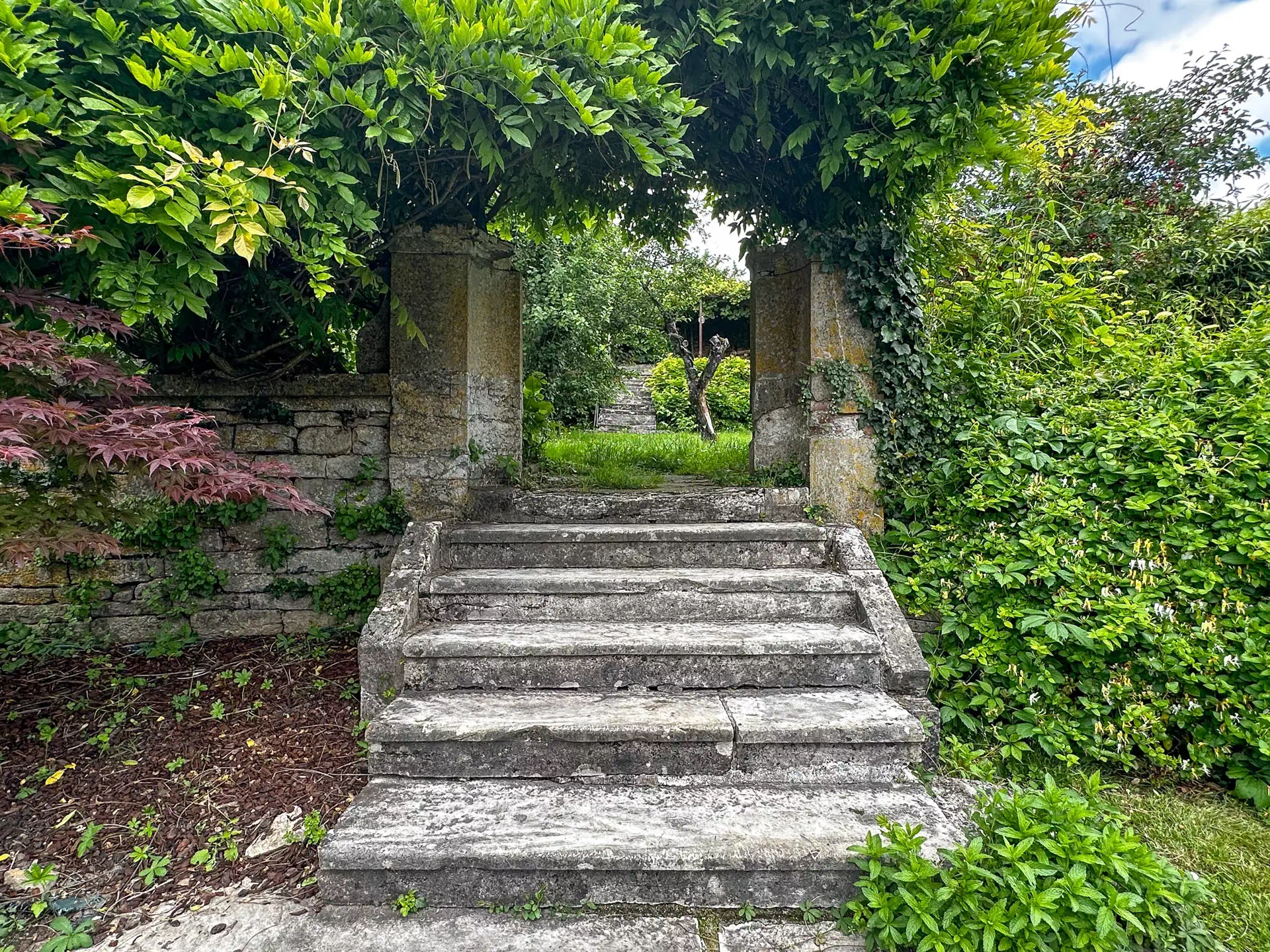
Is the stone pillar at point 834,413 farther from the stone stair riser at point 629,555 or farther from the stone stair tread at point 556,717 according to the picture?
the stone stair tread at point 556,717

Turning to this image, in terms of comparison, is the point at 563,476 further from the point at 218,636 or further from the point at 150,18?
the point at 150,18

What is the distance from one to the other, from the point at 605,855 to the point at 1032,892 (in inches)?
46.0

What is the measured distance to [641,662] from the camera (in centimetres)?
254

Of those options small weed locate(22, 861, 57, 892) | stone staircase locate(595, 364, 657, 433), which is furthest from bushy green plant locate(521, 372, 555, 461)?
stone staircase locate(595, 364, 657, 433)

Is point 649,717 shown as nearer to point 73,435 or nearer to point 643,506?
point 643,506

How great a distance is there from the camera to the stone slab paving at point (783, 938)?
1.69m

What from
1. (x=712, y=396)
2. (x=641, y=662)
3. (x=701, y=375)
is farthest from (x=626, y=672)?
(x=712, y=396)

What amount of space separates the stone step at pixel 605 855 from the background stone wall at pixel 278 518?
189cm

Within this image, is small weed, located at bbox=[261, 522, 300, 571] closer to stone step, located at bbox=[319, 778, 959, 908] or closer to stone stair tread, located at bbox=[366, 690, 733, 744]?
stone stair tread, located at bbox=[366, 690, 733, 744]

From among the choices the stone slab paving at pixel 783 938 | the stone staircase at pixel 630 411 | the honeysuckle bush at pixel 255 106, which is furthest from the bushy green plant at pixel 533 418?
the stone staircase at pixel 630 411

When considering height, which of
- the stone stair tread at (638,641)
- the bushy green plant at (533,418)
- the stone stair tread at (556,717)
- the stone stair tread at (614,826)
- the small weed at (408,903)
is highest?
the bushy green plant at (533,418)

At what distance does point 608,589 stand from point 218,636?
7.96 feet

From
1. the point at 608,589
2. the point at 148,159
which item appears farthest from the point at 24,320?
the point at 608,589

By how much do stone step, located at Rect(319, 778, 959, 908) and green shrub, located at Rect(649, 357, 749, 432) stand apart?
9.05m
